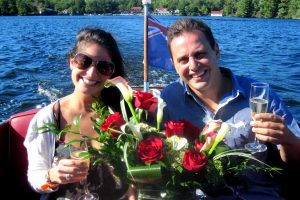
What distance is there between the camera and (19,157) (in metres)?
3.00

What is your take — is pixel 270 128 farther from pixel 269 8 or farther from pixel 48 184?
pixel 269 8

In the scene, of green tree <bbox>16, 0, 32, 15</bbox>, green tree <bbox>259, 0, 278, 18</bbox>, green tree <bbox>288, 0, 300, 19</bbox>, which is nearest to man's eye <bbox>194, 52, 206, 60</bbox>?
green tree <bbox>288, 0, 300, 19</bbox>

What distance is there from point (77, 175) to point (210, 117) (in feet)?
3.63

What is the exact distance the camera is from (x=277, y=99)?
2.52m

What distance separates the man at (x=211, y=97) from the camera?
7.93 ft

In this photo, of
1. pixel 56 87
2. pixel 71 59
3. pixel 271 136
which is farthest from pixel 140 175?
pixel 56 87

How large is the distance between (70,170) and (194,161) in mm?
577

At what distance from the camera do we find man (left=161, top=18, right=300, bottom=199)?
2418 millimetres

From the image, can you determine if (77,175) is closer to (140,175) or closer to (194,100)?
(140,175)

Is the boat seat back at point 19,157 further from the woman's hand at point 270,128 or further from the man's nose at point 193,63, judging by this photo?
the woman's hand at point 270,128

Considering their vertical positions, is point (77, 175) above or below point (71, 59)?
below

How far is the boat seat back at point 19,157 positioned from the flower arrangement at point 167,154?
142 cm

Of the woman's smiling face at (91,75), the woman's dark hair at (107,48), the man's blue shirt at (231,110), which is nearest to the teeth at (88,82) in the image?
the woman's smiling face at (91,75)

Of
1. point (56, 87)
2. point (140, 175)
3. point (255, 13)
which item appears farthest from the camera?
point (255, 13)
